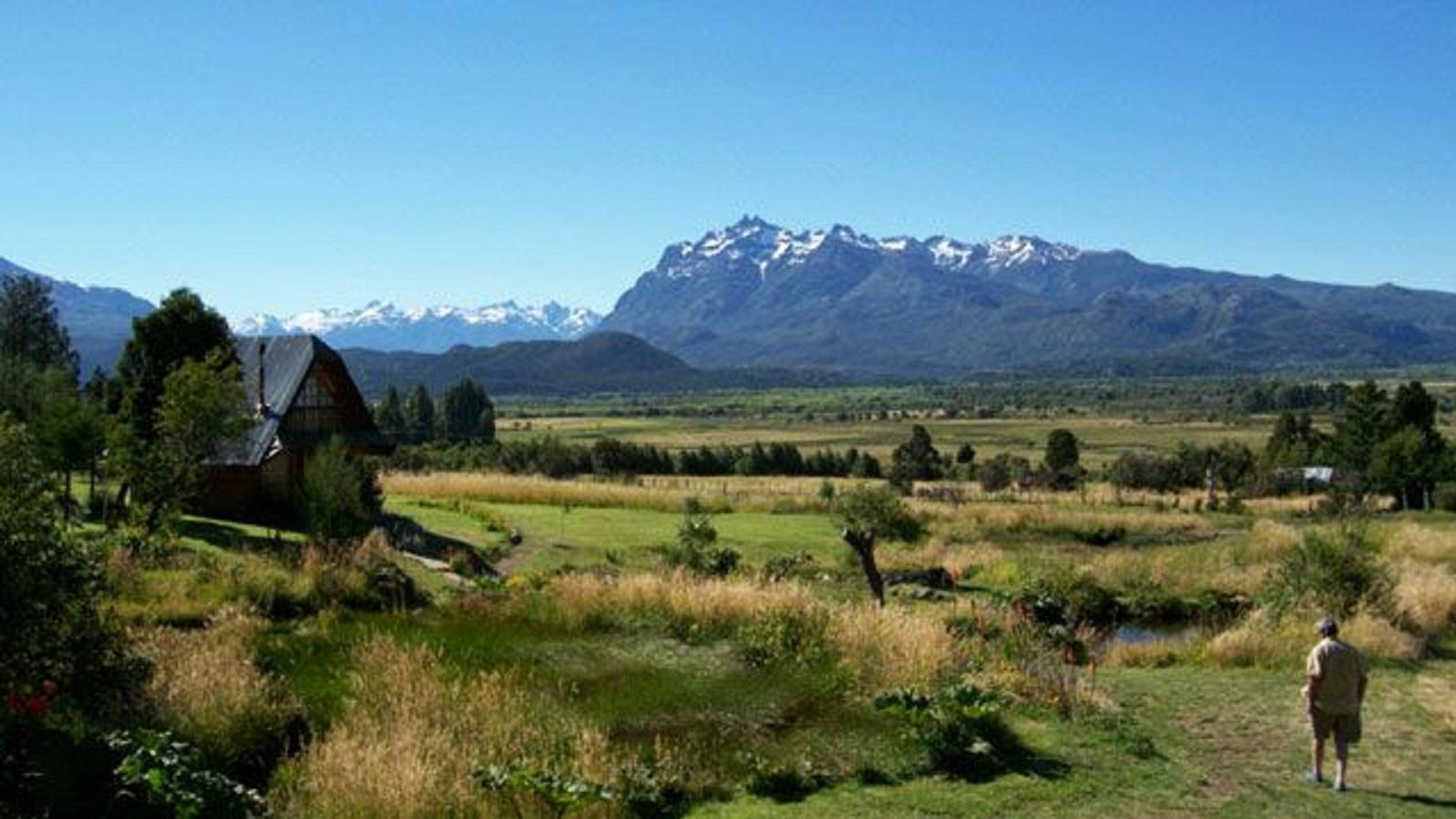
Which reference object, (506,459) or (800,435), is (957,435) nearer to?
(800,435)

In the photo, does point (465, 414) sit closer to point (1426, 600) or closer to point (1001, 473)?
point (1001, 473)

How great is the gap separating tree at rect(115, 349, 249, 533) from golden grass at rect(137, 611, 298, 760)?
11.9 meters

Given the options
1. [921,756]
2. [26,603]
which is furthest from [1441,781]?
[26,603]

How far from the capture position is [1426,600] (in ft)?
80.5

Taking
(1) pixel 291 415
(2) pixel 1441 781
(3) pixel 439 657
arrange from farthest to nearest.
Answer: (1) pixel 291 415
(3) pixel 439 657
(2) pixel 1441 781

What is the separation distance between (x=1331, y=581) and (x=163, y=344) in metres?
29.1

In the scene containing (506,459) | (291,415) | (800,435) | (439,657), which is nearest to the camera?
(439,657)

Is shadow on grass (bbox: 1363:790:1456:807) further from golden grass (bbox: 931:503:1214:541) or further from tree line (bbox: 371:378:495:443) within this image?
tree line (bbox: 371:378:495:443)

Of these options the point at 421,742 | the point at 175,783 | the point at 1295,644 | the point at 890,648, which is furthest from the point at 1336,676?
the point at 175,783

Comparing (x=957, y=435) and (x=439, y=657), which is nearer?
(x=439, y=657)

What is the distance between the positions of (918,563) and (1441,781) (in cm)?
2333

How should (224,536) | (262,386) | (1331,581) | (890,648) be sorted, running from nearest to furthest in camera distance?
(890,648), (1331,581), (224,536), (262,386)

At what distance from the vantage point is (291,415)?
36.7m

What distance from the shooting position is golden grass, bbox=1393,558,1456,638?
2336 cm
